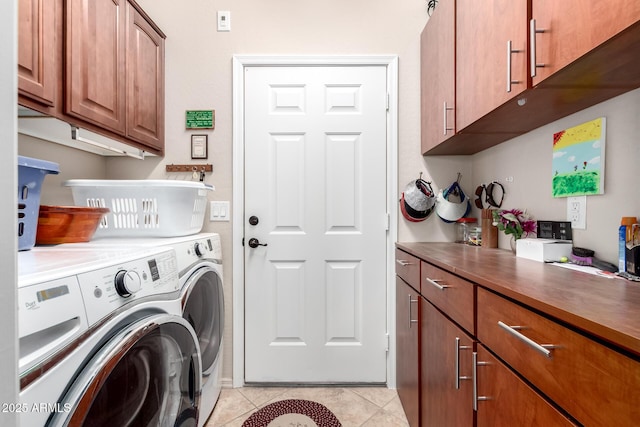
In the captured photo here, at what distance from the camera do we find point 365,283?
191 centimetres

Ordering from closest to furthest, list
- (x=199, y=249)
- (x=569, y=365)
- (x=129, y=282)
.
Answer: (x=569, y=365), (x=129, y=282), (x=199, y=249)

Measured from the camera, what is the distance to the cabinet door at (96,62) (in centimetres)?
121

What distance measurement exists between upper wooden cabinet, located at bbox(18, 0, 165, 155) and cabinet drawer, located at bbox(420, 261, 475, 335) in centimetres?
162

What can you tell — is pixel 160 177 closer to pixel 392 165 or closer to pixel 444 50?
pixel 392 165

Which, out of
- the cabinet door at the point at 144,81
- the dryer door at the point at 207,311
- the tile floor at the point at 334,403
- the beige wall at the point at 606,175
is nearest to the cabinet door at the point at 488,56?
the beige wall at the point at 606,175

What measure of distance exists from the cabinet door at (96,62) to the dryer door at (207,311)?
2.82 ft

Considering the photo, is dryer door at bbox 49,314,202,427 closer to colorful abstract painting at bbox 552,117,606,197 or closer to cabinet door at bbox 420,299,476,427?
cabinet door at bbox 420,299,476,427

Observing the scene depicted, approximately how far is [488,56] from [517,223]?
29.7 inches

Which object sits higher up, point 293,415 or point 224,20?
point 224,20

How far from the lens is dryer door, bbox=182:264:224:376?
1.38 metres

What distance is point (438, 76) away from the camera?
1.60m

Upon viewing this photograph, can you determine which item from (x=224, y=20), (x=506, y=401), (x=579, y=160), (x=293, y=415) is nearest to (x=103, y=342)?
(x=506, y=401)

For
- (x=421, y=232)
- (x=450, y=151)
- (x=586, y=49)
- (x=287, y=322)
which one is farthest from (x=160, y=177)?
(x=586, y=49)

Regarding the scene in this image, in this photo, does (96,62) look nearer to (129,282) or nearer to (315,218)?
(129,282)
